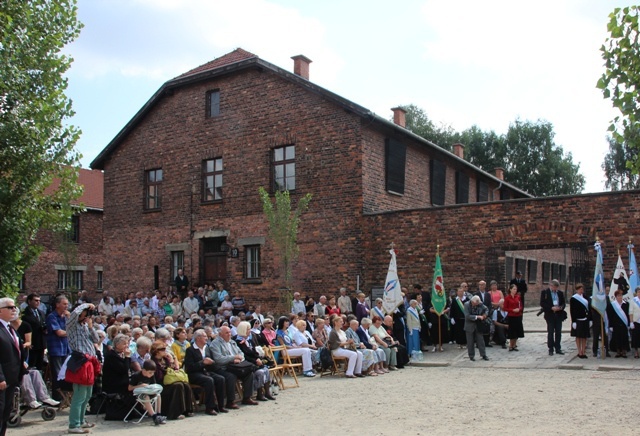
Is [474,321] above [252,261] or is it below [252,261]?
below

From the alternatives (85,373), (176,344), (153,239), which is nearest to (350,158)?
(153,239)

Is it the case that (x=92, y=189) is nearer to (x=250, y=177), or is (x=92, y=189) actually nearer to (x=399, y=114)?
(x=250, y=177)

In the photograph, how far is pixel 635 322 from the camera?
1517cm

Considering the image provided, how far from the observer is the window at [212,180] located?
24.9 metres

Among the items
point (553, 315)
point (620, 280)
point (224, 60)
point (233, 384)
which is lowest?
point (233, 384)

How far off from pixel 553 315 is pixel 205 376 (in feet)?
29.6

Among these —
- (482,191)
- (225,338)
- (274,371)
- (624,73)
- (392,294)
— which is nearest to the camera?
(624,73)

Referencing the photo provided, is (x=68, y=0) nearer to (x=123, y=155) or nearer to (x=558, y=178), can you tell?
(x=123, y=155)

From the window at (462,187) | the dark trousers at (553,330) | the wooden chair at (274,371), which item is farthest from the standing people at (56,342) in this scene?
the window at (462,187)

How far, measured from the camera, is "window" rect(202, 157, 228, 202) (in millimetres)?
24922

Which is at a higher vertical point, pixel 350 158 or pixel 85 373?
pixel 350 158

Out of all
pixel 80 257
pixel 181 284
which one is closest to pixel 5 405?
pixel 181 284

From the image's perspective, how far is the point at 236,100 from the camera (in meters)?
→ 24.7

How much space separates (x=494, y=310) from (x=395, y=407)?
8103 mm
